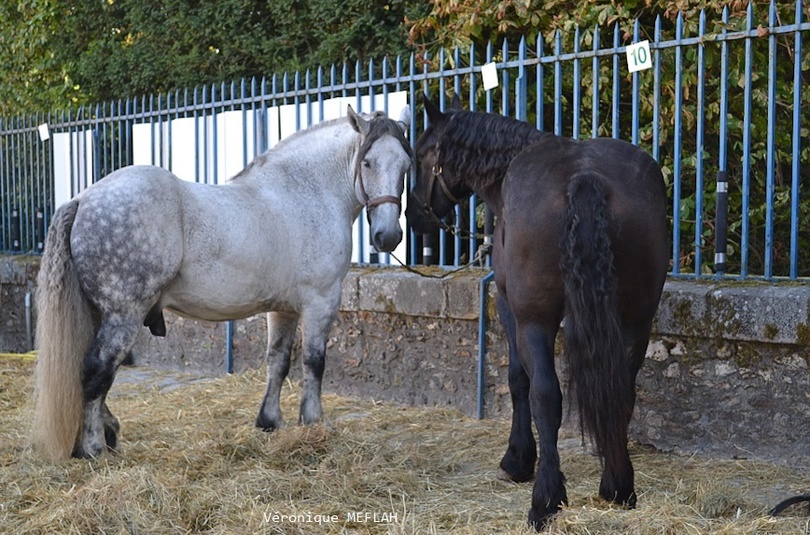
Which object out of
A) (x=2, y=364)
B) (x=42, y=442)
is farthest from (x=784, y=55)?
(x=2, y=364)

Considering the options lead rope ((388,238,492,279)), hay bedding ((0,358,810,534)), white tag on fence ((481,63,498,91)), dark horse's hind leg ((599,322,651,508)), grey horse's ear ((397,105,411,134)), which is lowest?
hay bedding ((0,358,810,534))

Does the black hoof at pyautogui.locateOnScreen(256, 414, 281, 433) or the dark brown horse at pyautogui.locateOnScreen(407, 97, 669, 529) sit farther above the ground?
the dark brown horse at pyautogui.locateOnScreen(407, 97, 669, 529)

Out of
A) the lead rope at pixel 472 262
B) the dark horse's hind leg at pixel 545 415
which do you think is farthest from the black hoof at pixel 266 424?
the dark horse's hind leg at pixel 545 415

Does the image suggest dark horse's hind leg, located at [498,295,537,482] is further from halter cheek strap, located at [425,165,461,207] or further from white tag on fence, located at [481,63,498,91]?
white tag on fence, located at [481,63,498,91]

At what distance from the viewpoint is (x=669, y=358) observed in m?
5.71

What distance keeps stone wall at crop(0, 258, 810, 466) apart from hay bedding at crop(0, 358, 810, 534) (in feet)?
0.63

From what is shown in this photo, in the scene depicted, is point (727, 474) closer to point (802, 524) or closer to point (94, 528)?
point (802, 524)

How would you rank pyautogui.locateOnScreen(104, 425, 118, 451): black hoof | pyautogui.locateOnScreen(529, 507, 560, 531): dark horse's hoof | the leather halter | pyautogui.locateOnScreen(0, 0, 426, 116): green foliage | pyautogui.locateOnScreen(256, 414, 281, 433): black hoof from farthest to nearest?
pyautogui.locateOnScreen(0, 0, 426, 116): green foliage
pyautogui.locateOnScreen(256, 414, 281, 433): black hoof
the leather halter
pyautogui.locateOnScreen(104, 425, 118, 451): black hoof
pyautogui.locateOnScreen(529, 507, 560, 531): dark horse's hoof

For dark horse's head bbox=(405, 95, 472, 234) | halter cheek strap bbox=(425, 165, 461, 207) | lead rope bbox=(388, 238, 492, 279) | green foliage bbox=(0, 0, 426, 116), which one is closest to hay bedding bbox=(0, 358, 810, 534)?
lead rope bbox=(388, 238, 492, 279)

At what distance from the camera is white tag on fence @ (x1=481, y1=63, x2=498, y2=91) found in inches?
267

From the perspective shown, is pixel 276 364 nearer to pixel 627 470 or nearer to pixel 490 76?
pixel 490 76

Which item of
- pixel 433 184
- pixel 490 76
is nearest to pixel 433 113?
pixel 433 184

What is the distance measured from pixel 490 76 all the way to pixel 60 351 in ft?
10.8

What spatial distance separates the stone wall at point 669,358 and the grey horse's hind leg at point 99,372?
91.4 inches
